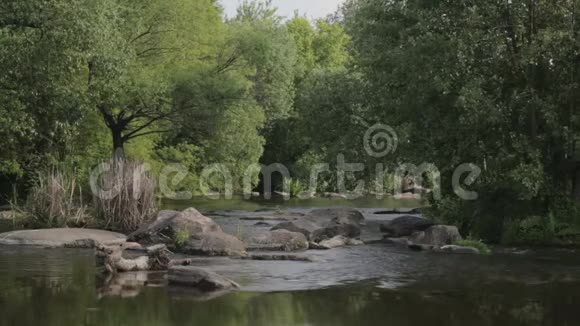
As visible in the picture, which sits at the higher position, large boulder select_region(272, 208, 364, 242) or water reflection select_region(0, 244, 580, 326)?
large boulder select_region(272, 208, 364, 242)

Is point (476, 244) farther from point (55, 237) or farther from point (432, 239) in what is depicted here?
point (55, 237)

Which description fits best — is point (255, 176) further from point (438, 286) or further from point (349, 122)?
point (438, 286)

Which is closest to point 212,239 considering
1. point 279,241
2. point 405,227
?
point 279,241

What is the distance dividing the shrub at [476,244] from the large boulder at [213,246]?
244 inches

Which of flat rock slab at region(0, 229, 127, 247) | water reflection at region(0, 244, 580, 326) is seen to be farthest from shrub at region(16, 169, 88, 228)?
water reflection at region(0, 244, 580, 326)

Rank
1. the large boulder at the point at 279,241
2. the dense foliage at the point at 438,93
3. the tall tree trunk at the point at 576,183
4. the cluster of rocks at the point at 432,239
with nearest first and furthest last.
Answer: the cluster of rocks at the point at 432,239
the large boulder at the point at 279,241
the dense foliage at the point at 438,93
the tall tree trunk at the point at 576,183

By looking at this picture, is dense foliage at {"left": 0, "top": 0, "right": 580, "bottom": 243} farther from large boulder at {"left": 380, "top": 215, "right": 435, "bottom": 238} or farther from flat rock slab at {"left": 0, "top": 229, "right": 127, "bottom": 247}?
flat rock slab at {"left": 0, "top": 229, "right": 127, "bottom": 247}

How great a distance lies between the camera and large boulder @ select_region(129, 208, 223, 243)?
73.6 ft

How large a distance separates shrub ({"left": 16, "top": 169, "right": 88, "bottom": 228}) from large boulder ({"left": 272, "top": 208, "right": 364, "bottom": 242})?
657 centimetres

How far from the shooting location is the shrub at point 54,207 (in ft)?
83.7

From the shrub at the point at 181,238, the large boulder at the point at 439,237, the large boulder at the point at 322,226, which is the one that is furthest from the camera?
the large boulder at the point at 322,226

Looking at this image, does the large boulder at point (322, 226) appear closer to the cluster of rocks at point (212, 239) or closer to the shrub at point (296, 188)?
the cluster of rocks at point (212, 239)

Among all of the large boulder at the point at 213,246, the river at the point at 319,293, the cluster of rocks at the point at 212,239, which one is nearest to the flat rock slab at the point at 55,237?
the cluster of rocks at the point at 212,239

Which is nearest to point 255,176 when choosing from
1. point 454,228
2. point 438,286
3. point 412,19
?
point 412,19
